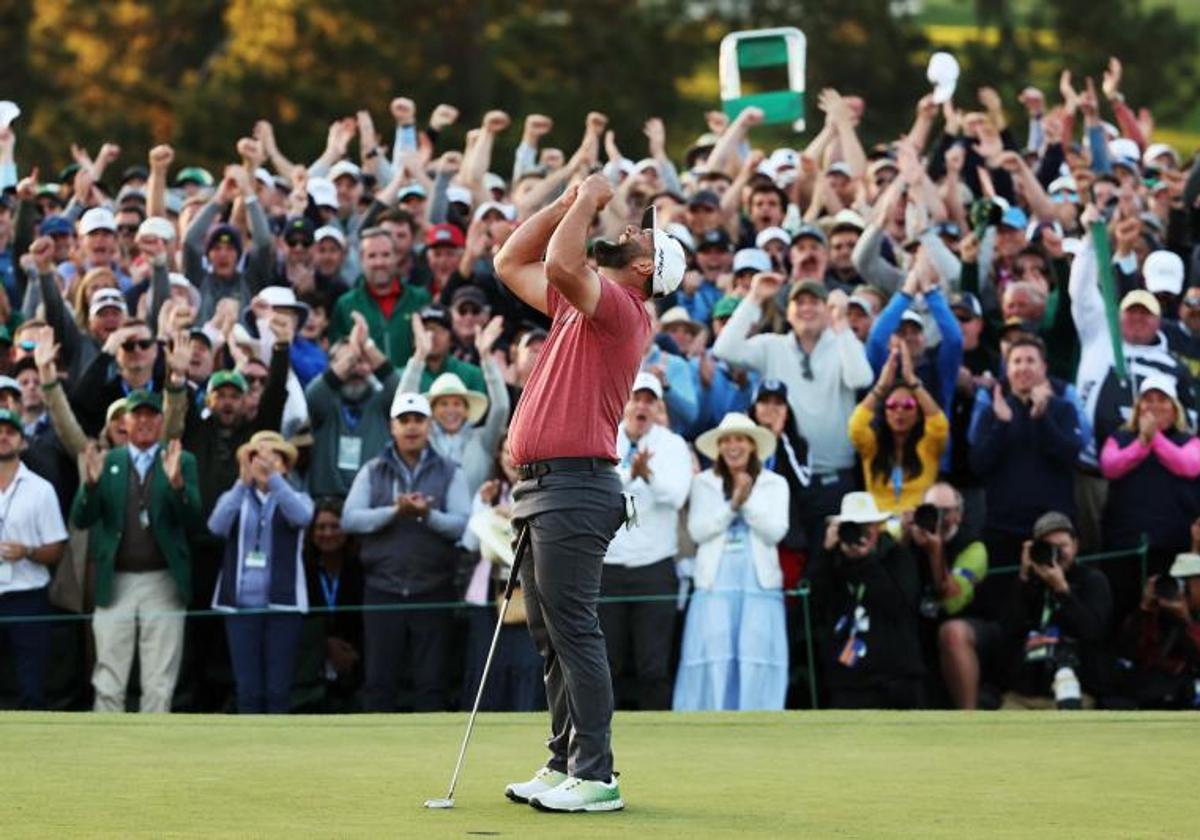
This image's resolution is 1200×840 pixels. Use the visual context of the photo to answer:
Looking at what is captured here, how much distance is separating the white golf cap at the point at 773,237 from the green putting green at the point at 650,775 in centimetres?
604

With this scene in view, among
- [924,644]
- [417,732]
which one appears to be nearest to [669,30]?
[924,644]

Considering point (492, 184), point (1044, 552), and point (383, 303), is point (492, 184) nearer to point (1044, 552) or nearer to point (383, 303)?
point (383, 303)

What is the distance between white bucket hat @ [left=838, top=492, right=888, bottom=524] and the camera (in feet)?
50.2

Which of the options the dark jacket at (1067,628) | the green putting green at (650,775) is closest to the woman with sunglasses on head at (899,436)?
the dark jacket at (1067,628)

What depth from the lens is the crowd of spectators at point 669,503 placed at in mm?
15297

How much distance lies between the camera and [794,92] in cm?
2159

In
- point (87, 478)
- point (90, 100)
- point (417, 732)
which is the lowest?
point (417, 732)

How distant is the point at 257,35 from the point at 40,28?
5.37 meters

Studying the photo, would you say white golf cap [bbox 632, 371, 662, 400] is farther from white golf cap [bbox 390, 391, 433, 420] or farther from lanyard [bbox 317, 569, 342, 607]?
lanyard [bbox 317, 569, 342, 607]

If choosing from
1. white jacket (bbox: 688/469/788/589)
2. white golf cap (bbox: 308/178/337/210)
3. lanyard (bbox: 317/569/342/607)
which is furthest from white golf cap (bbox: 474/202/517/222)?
white jacket (bbox: 688/469/788/589)

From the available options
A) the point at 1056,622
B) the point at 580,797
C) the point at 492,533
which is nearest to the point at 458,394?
the point at 492,533

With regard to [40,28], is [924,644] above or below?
below

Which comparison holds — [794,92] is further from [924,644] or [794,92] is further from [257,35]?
[257,35]

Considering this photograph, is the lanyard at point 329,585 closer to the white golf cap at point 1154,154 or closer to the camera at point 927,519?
the camera at point 927,519
